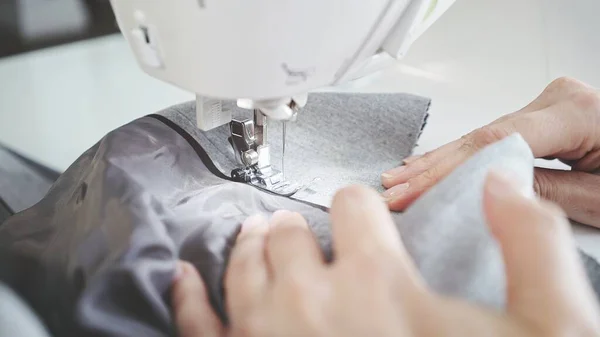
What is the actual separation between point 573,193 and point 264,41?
0.43 meters

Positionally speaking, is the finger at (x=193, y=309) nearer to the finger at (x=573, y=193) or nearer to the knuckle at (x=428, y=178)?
the knuckle at (x=428, y=178)

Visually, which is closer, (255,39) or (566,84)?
(255,39)

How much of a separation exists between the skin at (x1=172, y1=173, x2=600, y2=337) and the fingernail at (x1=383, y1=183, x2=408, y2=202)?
26cm

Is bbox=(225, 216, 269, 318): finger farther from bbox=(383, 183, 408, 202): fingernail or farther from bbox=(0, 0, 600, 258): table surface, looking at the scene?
bbox=(0, 0, 600, 258): table surface

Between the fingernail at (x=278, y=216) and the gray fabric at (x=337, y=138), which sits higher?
the fingernail at (x=278, y=216)

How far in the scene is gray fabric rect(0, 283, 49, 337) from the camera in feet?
1.28

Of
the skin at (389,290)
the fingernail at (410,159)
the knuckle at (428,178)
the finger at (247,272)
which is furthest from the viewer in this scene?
the fingernail at (410,159)

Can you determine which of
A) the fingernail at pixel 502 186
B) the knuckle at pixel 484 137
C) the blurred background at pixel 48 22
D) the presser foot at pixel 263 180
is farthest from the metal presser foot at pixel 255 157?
the blurred background at pixel 48 22

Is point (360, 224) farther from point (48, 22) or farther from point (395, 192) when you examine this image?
point (48, 22)

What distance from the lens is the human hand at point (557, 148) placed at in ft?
2.31

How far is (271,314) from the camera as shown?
1.21 feet

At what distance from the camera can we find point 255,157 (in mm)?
728

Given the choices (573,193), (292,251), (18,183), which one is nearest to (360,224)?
(292,251)

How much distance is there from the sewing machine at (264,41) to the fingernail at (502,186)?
0.63 feet
